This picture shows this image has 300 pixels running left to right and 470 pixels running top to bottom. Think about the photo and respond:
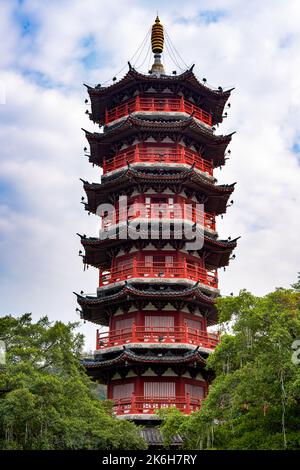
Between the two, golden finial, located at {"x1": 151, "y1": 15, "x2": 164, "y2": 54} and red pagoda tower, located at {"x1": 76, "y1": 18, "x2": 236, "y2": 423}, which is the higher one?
golden finial, located at {"x1": 151, "y1": 15, "x2": 164, "y2": 54}

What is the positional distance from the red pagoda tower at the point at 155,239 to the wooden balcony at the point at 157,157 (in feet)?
0.20

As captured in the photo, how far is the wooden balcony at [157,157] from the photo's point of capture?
3247cm

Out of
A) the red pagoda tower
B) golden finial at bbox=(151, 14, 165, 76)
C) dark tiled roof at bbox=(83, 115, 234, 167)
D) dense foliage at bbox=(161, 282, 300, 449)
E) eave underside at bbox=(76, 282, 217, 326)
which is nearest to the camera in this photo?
dense foliage at bbox=(161, 282, 300, 449)

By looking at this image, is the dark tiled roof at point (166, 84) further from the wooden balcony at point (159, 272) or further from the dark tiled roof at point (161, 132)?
the wooden balcony at point (159, 272)

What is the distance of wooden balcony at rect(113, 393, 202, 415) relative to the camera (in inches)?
1067

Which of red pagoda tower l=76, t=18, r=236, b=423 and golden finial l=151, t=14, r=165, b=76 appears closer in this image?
red pagoda tower l=76, t=18, r=236, b=423

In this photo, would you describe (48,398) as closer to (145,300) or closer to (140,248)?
(145,300)

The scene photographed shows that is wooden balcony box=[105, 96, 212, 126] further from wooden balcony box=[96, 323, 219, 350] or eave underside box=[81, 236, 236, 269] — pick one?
wooden balcony box=[96, 323, 219, 350]

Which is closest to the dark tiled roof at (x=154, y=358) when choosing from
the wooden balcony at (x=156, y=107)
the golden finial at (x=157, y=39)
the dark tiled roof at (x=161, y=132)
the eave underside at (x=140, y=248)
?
the eave underside at (x=140, y=248)

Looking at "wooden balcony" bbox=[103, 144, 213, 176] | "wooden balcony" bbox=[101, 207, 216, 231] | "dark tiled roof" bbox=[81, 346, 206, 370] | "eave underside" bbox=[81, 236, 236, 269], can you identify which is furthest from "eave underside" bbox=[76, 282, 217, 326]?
"wooden balcony" bbox=[103, 144, 213, 176]

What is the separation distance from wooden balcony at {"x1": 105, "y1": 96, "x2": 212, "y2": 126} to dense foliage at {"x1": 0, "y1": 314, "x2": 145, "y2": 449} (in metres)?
15.6

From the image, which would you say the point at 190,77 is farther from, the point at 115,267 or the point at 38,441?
the point at 38,441

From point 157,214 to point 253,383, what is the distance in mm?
14223
